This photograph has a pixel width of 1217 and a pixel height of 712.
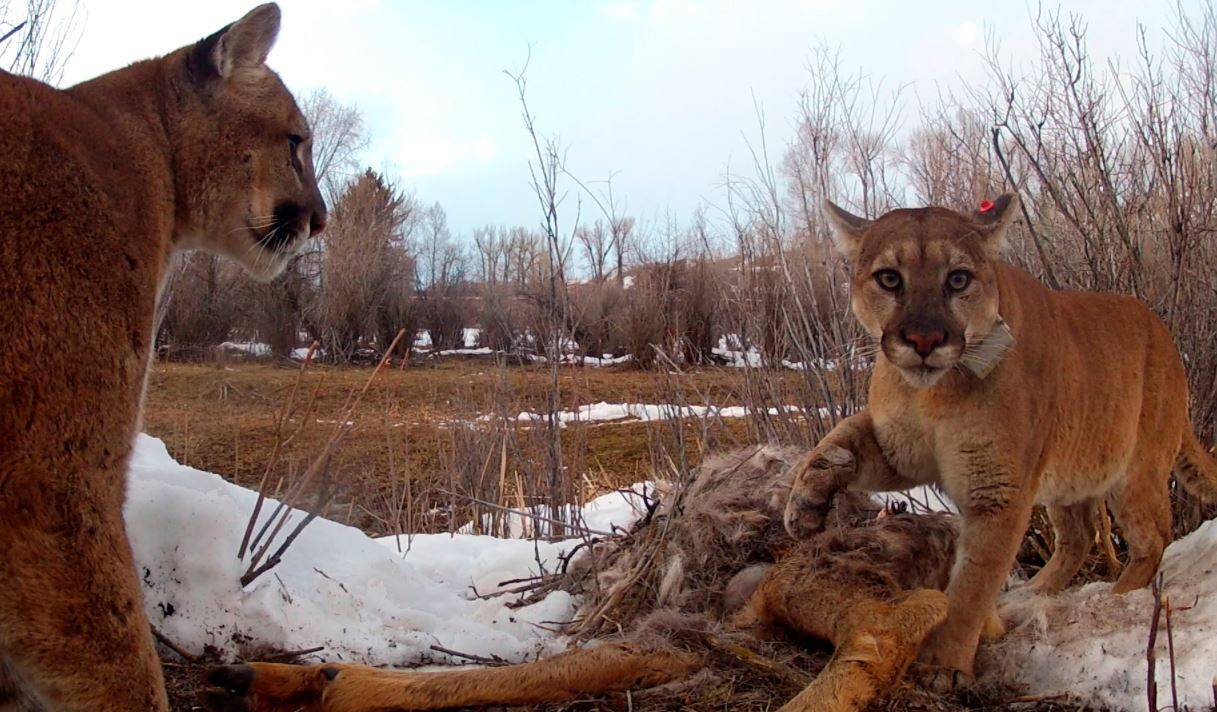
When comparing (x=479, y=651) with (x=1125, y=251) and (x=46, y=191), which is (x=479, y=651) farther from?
(x=1125, y=251)

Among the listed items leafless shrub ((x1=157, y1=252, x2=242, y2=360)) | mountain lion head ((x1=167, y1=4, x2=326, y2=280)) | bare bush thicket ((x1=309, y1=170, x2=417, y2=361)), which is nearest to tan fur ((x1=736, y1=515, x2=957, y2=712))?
mountain lion head ((x1=167, y1=4, x2=326, y2=280))

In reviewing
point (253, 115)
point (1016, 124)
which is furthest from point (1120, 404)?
point (253, 115)

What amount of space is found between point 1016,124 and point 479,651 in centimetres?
404

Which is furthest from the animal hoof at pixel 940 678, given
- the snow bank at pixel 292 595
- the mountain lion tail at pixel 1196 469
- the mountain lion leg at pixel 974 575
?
the mountain lion tail at pixel 1196 469

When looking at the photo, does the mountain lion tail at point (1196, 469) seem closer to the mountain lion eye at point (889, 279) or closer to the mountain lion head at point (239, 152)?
the mountain lion eye at point (889, 279)

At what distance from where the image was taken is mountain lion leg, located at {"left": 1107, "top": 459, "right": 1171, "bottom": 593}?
3826 millimetres

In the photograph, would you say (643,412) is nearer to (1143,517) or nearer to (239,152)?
(1143,517)

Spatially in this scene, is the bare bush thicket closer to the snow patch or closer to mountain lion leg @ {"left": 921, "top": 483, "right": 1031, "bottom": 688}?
the snow patch

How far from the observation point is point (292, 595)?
11.0 feet

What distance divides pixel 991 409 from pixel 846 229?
0.96 metres

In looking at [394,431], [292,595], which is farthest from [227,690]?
[394,431]

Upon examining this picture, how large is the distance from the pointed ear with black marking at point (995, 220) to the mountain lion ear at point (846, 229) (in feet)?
1.42

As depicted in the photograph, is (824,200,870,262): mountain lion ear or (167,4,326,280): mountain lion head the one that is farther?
(824,200,870,262): mountain lion ear

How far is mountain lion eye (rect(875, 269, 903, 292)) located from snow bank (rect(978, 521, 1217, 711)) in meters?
1.29
